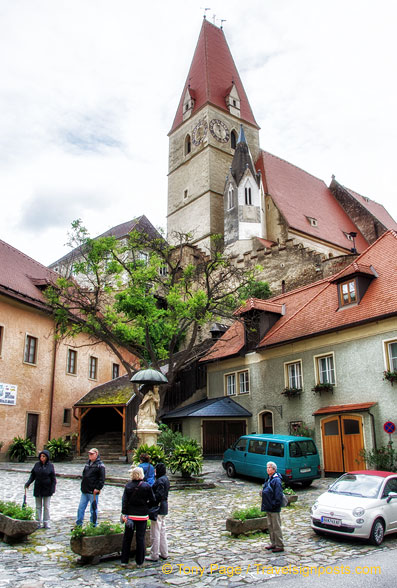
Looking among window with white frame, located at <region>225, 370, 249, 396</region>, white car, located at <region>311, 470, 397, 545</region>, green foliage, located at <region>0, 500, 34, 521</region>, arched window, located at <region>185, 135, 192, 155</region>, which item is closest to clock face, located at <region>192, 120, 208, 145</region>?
arched window, located at <region>185, 135, 192, 155</region>

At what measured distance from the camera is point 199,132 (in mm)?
54844

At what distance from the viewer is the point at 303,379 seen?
66.2 feet

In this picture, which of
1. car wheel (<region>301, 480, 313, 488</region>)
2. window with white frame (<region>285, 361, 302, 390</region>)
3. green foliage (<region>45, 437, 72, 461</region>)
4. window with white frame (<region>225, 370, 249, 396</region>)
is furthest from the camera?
window with white frame (<region>225, 370, 249, 396</region>)

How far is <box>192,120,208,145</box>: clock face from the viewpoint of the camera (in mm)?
54119

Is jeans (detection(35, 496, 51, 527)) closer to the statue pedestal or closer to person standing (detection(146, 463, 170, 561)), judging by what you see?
person standing (detection(146, 463, 170, 561))

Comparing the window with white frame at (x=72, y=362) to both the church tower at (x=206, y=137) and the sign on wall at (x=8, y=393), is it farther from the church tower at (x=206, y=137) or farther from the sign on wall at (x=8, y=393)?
the church tower at (x=206, y=137)

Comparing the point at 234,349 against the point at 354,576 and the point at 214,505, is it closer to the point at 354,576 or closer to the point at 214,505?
the point at 214,505

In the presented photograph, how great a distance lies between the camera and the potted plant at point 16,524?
26.5 ft

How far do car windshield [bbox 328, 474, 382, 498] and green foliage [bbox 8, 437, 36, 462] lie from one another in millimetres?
15189

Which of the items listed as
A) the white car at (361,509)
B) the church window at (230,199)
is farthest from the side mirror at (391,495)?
the church window at (230,199)

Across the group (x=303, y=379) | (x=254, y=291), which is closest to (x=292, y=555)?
(x=303, y=379)

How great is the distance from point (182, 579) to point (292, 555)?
7.16ft

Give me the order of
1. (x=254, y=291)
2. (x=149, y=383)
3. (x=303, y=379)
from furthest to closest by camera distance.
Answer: (x=254, y=291), (x=303, y=379), (x=149, y=383)

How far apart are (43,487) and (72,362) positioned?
18.3 m
